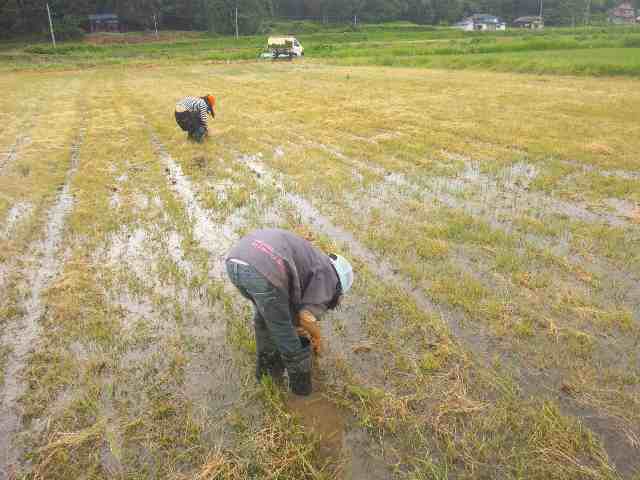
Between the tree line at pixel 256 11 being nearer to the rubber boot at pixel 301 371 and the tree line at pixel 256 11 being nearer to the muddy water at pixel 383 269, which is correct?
the muddy water at pixel 383 269

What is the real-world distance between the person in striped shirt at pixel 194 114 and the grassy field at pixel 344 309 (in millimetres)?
462

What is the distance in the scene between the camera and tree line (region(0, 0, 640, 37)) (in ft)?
164

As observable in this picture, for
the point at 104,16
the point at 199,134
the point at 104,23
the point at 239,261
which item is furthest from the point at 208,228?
the point at 104,23

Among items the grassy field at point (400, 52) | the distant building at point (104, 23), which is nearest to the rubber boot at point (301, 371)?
the grassy field at point (400, 52)

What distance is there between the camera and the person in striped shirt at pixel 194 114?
30.6 ft

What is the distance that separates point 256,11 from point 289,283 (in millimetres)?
65123

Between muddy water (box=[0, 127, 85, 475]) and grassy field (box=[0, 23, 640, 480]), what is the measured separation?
2 cm

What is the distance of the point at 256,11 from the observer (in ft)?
194

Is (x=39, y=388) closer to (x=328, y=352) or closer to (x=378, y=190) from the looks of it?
(x=328, y=352)

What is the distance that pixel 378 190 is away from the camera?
688 centimetres

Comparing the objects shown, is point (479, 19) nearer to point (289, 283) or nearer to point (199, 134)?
point (199, 134)

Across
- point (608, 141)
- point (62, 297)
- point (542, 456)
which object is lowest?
point (542, 456)

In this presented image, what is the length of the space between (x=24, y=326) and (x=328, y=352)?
272 centimetres

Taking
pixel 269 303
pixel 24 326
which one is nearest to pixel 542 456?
pixel 269 303
